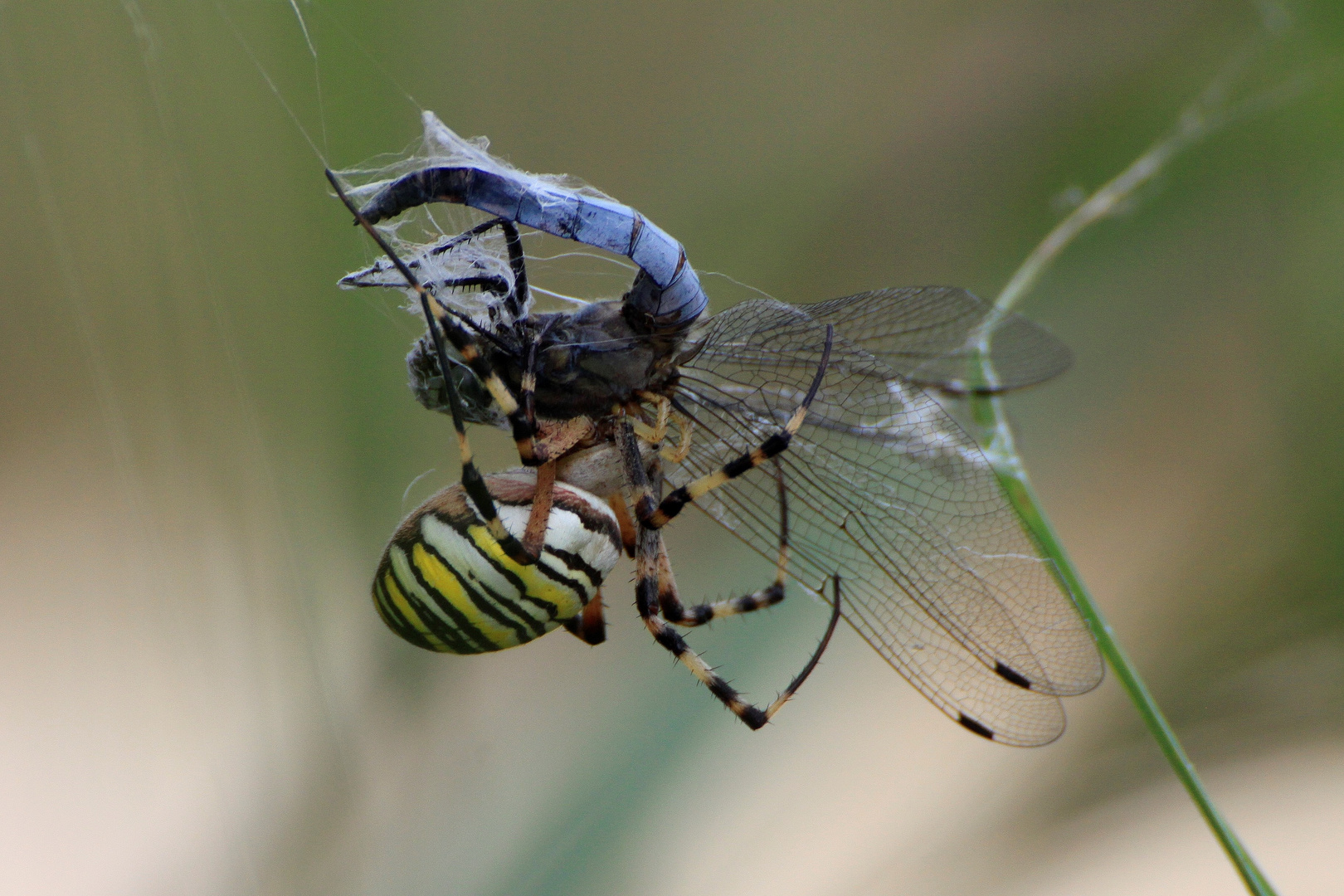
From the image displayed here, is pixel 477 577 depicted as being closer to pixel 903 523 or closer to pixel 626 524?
pixel 626 524

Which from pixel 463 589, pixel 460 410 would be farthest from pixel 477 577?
pixel 460 410

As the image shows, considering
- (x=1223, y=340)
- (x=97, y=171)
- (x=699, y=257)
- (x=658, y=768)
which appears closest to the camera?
(x=97, y=171)

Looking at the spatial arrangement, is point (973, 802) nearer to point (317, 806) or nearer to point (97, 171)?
point (317, 806)

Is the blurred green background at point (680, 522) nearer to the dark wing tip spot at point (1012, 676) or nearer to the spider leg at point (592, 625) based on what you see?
the spider leg at point (592, 625)

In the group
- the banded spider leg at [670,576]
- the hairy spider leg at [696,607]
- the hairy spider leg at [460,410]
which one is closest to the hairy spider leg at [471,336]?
the hairy spider leg at [460,410]

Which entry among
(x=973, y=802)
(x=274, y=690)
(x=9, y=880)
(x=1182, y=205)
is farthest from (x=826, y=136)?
(x=9, y=880)

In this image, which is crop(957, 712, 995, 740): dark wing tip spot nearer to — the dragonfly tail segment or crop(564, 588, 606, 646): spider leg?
crop(564, 588, 606, 646): spider leg
